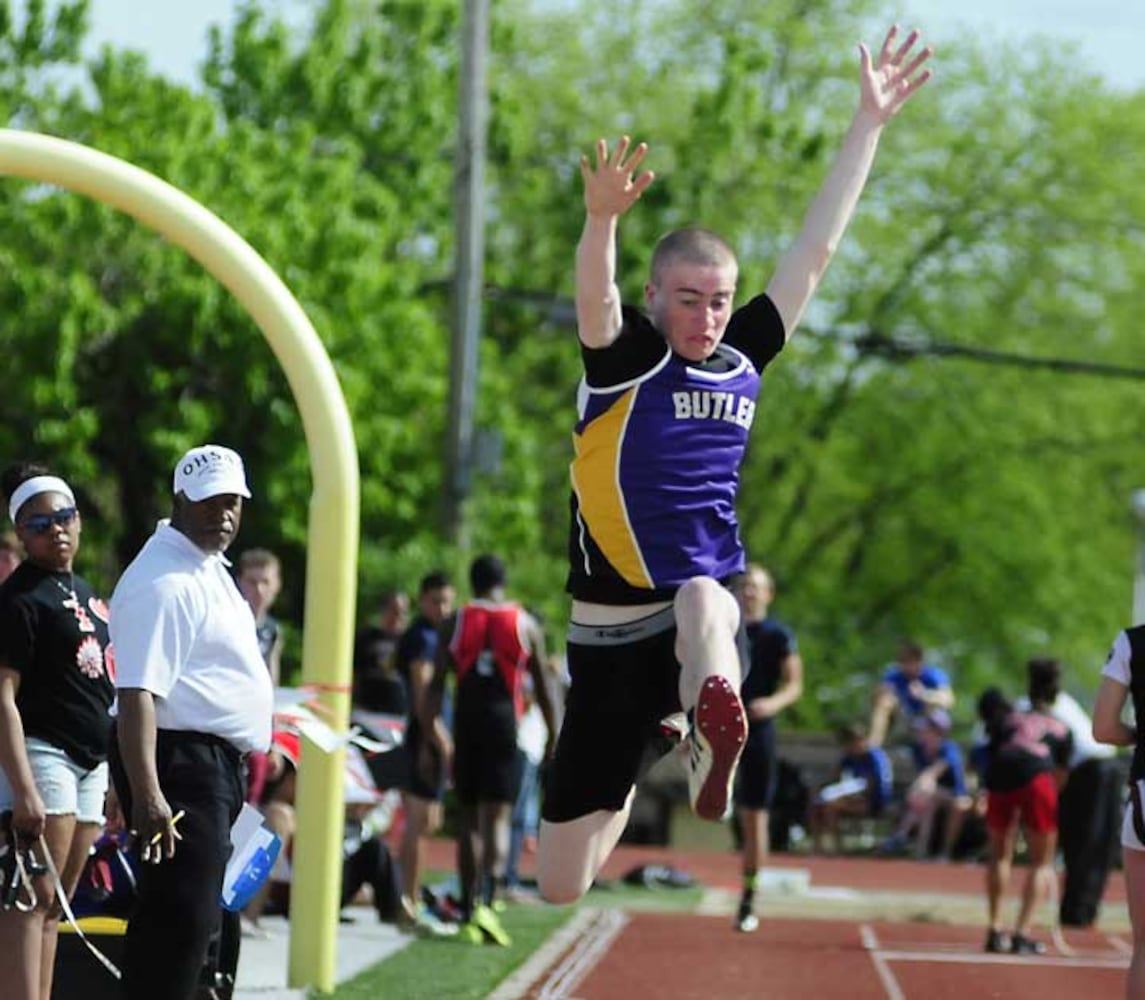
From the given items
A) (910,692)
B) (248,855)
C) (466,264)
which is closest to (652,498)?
(248,855)

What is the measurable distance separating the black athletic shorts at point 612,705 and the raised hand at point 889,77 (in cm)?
163

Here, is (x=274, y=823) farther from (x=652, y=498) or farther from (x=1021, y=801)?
(x=652, y=498)

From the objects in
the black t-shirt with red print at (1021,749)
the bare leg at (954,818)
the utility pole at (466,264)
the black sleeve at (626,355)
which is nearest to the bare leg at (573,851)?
the black sleeve at (626,355)

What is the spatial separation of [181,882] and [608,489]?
1.70 metres

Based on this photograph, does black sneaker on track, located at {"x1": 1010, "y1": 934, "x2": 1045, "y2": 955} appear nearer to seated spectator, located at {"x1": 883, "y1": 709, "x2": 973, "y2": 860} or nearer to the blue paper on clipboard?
the blue paper on clipboard

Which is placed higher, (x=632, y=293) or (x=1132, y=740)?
(x=632, y=293)

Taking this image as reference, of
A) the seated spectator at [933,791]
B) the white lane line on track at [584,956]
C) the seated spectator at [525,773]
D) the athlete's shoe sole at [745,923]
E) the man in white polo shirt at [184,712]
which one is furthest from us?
the seated spectator at [933,791]

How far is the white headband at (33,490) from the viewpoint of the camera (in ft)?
29.7

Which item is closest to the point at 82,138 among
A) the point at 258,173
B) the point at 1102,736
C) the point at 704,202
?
the point at 258,173

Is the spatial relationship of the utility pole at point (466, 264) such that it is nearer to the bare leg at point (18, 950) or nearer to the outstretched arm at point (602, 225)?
the bare leg at point (18, 950)

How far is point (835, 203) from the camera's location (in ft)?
26.8

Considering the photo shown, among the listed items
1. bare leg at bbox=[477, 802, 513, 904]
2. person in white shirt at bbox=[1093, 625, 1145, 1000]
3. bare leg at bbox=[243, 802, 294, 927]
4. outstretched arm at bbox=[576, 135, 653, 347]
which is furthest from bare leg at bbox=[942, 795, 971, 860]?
outstretched arm at bbox=[576, 135, 653, 347]

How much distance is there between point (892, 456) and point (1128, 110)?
20.5ft

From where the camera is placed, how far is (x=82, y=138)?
3145 centimetres
